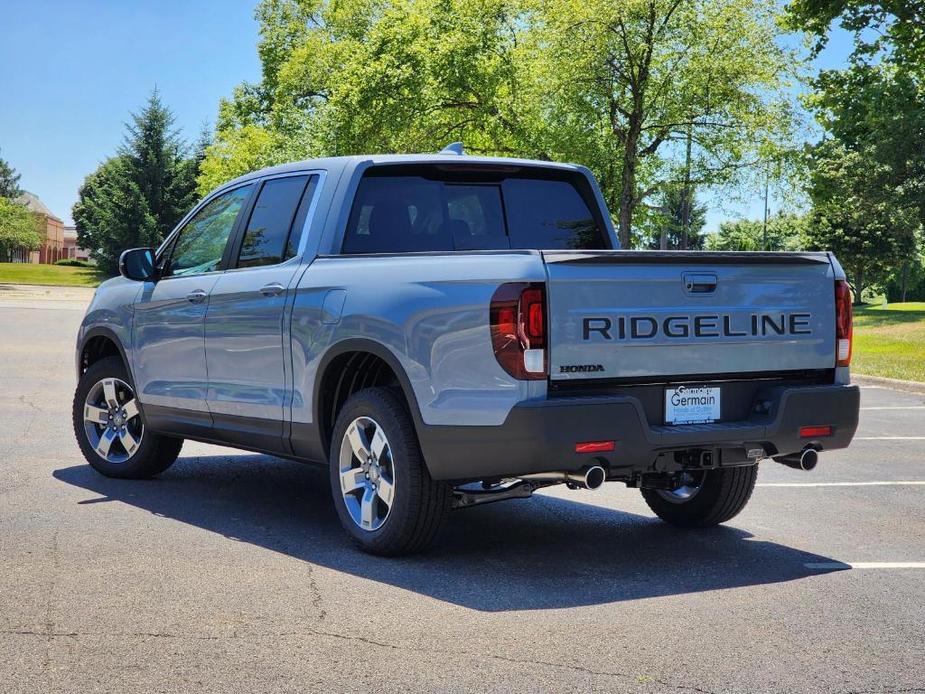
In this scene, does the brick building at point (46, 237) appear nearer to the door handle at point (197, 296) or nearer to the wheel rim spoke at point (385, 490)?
the door handle at point (197, 296)

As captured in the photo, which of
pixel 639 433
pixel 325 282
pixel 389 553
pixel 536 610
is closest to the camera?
pixel 536 610

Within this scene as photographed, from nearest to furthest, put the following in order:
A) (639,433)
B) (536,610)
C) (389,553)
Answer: (536,610) < (639,433) < (389,553)

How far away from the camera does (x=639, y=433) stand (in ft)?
18.5

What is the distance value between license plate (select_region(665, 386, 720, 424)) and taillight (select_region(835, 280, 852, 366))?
0.85 meters

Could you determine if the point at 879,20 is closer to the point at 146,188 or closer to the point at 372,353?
the point at 372,353

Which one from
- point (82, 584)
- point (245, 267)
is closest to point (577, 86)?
point (245, 267)

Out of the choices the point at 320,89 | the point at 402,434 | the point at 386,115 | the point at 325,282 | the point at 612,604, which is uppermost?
the point at 320,89

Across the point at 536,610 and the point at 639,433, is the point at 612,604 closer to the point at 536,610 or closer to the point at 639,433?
the point at 536,610

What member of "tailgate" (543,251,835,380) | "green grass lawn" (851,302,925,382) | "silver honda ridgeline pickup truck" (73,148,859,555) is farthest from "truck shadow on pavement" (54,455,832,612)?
"green grass lawn" (851,302,925,382)

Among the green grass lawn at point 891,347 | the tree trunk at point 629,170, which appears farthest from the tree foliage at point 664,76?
the green grass lawn at point 891,347

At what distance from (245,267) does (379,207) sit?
1019 mm

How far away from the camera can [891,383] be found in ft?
62.3

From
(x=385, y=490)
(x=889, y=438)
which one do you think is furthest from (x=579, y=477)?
(x=889, y=438)

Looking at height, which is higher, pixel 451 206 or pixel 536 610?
pixel 451 206
